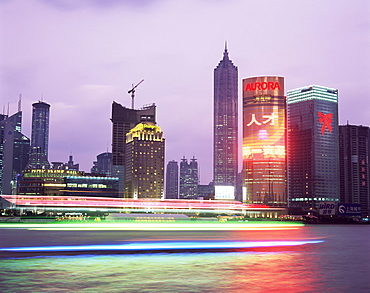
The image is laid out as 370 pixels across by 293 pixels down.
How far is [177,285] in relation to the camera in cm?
2186

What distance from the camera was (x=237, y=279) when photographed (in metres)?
24.1

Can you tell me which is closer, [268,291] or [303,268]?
[268,291]

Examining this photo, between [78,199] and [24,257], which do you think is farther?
[78,199]

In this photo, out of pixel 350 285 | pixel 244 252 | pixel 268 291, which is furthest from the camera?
pixel 244 252

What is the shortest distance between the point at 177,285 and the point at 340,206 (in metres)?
166

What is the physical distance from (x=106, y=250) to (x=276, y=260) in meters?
14.1

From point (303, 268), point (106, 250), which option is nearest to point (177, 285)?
point (303, 268)

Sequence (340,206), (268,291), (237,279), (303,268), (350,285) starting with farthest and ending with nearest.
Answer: (340,206), (303,268), (237,279), (350,285), (268,291)

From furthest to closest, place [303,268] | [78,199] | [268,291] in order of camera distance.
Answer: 1. [78,199]
2. [303,268]
3. [268,291]

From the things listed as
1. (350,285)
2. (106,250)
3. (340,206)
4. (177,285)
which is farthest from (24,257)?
(340,206)

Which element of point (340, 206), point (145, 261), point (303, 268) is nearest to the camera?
point (303, 268)

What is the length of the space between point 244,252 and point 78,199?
7665 cm

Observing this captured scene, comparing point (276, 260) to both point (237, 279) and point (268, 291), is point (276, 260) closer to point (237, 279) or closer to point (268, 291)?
point (237, 279)

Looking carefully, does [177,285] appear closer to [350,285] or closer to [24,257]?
[350,285]
